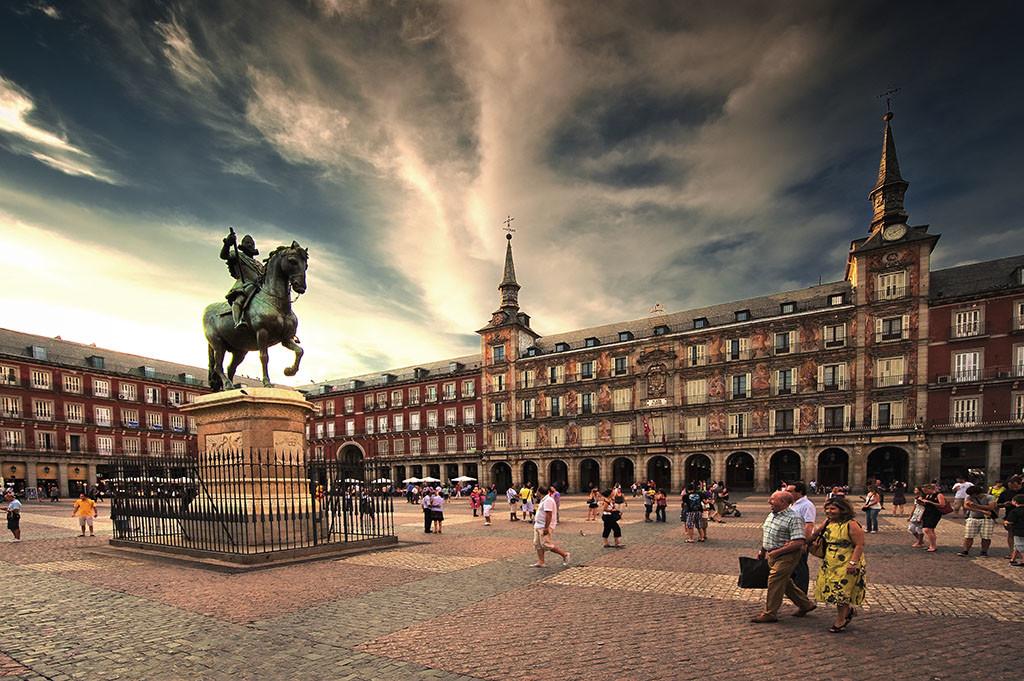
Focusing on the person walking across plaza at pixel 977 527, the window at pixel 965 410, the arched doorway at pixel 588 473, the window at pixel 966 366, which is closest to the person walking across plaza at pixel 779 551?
the person walking across plaza at pixel 977 527

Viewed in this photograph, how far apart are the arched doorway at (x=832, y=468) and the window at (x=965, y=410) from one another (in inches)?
267

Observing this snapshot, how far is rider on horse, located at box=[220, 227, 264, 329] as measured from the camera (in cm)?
1101

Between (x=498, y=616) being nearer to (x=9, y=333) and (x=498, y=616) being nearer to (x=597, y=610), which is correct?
(x=597, y=610)

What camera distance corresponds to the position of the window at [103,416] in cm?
4619

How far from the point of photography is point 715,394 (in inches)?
1516

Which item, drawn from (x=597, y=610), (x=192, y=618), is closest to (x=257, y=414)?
(x=192, y=618)

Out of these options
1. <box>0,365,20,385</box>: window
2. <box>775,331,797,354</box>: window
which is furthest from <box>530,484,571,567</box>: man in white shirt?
<box>0,365,20,385</box>: window

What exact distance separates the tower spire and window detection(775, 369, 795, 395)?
11815 millimetres

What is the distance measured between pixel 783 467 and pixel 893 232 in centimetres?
1838

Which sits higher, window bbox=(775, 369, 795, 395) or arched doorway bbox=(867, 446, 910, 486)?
window bbox=(775, 369, 795, 395)

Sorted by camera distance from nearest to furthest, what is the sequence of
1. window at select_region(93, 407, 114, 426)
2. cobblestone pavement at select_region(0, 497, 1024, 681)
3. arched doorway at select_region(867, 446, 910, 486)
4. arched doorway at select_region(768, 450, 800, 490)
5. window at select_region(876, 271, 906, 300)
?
cobblestone pavement at select_region(0, 497, 1024, 681), window at select_region(876, 271, 906, 300), arched doorway at select_region(867, 446, 910, 486), arched doorway at select_region(768, 450, 800, 490), window at select_region(93, 407, 114, 426)

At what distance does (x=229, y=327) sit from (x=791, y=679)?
39.0 ft

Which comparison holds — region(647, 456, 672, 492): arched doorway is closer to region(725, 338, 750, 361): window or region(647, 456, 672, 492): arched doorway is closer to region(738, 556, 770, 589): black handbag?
region(725, 338, 750, 361): window

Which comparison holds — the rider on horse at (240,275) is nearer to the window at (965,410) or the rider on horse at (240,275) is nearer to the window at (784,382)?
the window at (784,382)
